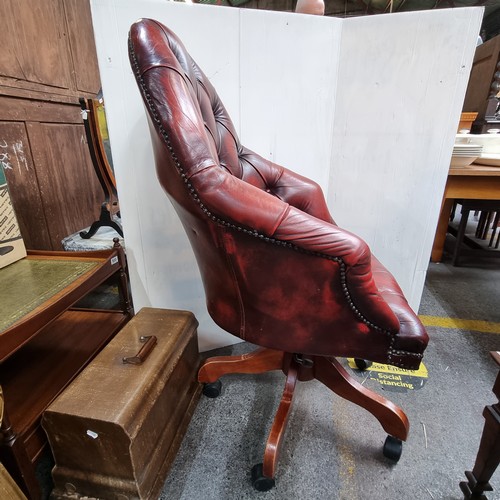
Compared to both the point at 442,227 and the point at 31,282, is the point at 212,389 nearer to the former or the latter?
the point at 31,282

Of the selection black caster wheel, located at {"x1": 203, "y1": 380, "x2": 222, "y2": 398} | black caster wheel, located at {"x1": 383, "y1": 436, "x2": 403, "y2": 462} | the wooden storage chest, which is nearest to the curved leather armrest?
the wooden storage chest

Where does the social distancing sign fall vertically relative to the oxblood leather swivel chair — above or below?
below

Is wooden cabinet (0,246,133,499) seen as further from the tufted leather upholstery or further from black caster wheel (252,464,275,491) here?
black caster wheel (252,464,275,491)

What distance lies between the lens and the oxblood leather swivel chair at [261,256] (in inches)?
22.1

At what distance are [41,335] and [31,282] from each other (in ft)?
1.04

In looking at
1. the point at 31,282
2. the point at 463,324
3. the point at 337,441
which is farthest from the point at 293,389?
the point at 463,324

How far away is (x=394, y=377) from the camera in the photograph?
1240 millimetres

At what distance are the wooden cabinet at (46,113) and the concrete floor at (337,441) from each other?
147 centimetres

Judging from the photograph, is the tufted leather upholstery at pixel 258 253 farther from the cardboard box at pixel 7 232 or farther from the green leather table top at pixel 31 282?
the cardboard box at pixel 7 232

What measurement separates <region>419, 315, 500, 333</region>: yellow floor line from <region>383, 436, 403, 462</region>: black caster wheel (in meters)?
0.88

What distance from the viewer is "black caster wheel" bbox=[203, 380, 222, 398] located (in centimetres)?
113

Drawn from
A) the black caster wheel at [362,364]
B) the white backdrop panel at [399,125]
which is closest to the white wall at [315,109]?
the white backdrop panel at [399,125]

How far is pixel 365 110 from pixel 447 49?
34cm

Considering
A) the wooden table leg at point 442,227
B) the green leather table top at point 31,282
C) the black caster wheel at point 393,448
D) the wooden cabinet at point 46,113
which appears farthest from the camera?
the wooden table leg at point 442,227
